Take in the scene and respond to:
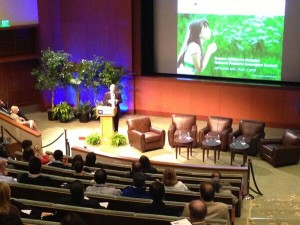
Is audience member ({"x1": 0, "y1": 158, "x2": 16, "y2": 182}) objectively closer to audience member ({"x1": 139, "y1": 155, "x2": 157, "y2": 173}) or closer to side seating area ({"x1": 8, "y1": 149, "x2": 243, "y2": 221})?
side seating area ({"x1": 8, "y1": 149, "x2": 243, "y2": 221})

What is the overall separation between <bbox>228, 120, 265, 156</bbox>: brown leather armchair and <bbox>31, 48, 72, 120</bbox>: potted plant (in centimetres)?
535

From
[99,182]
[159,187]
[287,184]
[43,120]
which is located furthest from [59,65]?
[159,187]

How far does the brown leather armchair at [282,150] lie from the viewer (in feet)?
36.5

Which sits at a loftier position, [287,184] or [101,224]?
[101,224]

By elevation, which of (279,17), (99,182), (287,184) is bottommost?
(287,184)

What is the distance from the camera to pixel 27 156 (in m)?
8.03

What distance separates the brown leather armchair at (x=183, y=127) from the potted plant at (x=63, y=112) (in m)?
3.68

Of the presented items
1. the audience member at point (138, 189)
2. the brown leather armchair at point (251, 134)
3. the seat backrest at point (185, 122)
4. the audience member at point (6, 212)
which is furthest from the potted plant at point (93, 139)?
the audience member at point (6, 212)

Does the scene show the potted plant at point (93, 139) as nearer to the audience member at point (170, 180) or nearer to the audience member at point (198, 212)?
the audience member at point (170, 180)

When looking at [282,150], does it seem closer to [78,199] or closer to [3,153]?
[3,153]

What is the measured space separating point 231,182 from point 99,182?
100 inches

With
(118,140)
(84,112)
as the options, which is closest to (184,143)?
(118,140)

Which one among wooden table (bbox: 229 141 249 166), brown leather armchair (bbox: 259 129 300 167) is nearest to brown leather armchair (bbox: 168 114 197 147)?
wooden table (bbox: 229 141 249 166)

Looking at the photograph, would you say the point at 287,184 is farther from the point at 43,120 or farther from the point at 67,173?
the point at 43,120
